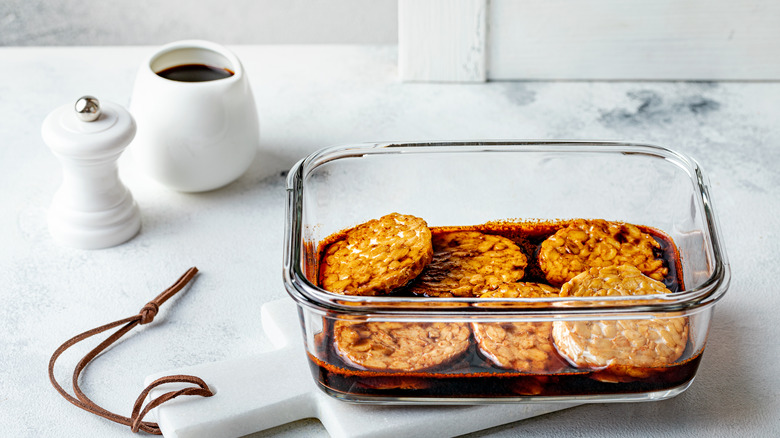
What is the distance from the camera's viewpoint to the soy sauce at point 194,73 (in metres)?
1.11

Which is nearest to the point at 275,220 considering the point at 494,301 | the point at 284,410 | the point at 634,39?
the point at 284,410

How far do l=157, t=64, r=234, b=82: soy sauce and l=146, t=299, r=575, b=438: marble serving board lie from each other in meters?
0.41

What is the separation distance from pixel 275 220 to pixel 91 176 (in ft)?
0.76

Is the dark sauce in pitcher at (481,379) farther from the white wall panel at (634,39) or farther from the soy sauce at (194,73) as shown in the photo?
the white wall panel at (634,39)

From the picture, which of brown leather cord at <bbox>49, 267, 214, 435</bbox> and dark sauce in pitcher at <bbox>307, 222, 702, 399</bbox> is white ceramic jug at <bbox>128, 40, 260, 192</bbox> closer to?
brown leather cord at <bbox>49, 267, 214, 435</bbox>

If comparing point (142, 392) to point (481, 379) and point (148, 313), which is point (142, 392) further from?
point (481, 379)

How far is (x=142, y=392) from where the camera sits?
0.83 metres

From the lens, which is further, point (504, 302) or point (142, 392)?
point (142, 392)

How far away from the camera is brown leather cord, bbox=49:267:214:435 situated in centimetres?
82

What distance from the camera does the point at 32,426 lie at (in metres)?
0.85

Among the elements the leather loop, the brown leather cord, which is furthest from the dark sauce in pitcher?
the leather loop

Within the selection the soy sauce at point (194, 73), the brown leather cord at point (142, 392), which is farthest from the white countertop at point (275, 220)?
the soy sauce at point (194, 73)

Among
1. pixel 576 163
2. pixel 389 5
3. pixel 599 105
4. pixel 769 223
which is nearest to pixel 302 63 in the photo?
pixel 389 5

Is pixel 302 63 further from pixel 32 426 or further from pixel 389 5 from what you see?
pixel 32 426
